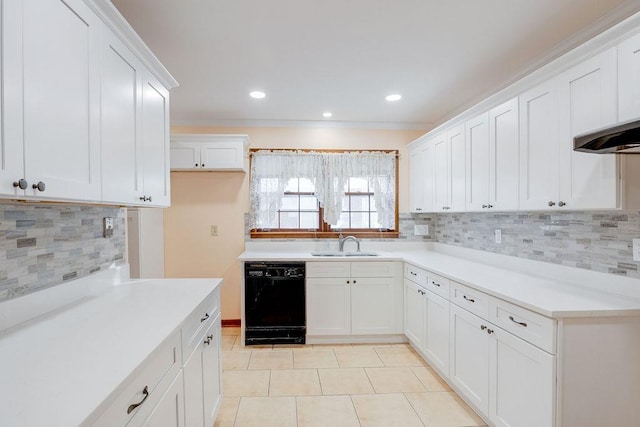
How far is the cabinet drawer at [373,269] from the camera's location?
3.33m

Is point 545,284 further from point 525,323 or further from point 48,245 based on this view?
point 48,245

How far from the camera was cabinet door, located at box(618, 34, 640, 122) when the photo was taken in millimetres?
1373

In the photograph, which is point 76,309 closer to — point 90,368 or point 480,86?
point 90,368

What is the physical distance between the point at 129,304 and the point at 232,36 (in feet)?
5.51

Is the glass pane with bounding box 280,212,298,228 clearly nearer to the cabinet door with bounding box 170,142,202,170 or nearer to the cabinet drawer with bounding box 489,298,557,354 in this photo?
the cabinet door with bounding box 170,142,202,170

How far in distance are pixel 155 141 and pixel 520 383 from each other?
2.40 m

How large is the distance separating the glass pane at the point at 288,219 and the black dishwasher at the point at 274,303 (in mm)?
739

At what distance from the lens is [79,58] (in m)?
1.20

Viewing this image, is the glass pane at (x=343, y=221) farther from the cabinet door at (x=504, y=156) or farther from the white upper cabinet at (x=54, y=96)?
the white upper cabinet at (x=54, y=96)

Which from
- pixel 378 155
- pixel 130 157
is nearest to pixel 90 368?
pixel 130 157

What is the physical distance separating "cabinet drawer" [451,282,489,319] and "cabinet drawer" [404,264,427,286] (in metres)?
0.52

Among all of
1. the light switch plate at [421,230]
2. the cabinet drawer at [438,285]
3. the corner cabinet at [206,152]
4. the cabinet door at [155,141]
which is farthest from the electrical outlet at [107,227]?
the light switch plate at [421,230]

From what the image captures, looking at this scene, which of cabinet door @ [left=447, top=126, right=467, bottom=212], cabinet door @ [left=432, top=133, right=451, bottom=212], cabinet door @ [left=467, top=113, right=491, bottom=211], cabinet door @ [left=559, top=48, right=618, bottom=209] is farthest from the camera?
cabinet door @ [left=432, top=133, right=451, bottom=212]

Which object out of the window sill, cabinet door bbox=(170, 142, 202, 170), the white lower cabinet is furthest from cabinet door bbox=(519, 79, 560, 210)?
cabinet door bbox=(170, 142, 202, 170)
